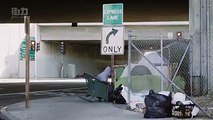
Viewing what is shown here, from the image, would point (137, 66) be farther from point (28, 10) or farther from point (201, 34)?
point (28, 10)

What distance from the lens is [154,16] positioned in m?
37.9

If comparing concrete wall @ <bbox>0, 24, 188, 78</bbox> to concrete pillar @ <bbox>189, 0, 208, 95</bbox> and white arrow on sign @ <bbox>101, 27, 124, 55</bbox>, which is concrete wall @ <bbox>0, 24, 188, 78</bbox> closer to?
concrete pillar @ <bbox>189, 0, 208, 95</bbox>

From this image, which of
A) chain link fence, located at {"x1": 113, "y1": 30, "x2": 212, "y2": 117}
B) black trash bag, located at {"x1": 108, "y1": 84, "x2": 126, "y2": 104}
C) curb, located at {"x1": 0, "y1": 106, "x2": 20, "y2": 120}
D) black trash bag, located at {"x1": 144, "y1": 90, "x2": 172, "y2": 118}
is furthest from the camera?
chain link fence, located at {"x1": 113, "y1": 30, "x2": 212, "y2": 117}

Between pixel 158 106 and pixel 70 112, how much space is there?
301 cm

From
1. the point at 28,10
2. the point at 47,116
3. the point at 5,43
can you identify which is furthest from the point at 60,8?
the point at 5,43

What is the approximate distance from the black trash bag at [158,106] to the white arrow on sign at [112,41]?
2.09 metres

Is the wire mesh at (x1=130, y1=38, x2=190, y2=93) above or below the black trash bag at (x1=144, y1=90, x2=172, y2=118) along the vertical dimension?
above

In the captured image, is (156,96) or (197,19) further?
(197,19)

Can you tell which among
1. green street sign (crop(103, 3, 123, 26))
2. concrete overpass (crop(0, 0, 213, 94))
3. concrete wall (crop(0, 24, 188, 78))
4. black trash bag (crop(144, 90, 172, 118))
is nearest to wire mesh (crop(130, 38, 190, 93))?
concrete overpass (crop(0, 0, 213, 94))

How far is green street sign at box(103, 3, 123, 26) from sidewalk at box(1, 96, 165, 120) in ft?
8.55

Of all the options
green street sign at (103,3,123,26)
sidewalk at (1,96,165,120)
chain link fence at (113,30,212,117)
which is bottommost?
sidewalk at (1,96,165,120)

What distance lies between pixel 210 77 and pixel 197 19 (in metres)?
2.28

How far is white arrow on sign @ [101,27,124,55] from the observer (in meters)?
13.9

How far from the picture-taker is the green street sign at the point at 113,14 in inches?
565
